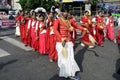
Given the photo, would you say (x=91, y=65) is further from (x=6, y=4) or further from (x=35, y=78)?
(x=6, y=4)

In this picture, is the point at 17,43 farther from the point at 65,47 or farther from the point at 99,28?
the point at 65,47

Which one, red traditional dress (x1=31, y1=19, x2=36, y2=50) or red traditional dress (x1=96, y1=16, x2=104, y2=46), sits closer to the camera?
→ red traditional dress (x1=31, y1=19, x2=36, y2=50)

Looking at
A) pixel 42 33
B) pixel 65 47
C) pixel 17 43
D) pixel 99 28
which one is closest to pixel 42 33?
pixel 42 33

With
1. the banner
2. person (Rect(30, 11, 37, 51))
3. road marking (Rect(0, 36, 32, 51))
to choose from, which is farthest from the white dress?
the banner

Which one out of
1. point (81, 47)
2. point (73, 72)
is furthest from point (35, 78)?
point (81, 47)

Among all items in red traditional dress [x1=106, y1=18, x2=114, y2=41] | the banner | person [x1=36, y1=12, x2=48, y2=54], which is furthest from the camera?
the banner

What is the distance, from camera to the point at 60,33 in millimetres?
6328

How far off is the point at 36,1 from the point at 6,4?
76.1 feet

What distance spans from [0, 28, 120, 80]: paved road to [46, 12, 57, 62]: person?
262mm

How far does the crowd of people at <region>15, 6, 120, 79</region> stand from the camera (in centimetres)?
623

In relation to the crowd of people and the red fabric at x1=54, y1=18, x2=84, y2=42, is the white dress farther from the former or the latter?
the red fabric at x1=54, y1=18, x2=84, y2=42

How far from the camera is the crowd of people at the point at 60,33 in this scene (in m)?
6.23

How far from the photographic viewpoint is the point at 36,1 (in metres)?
41.8

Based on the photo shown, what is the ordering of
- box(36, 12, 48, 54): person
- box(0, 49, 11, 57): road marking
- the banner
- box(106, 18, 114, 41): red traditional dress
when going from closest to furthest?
1. box(36, 12, 48, 54): person
2. box(0, 49, 11, 57): road marking
3. box(106, 18, 114, 41): red traditional dress
4. the banner
